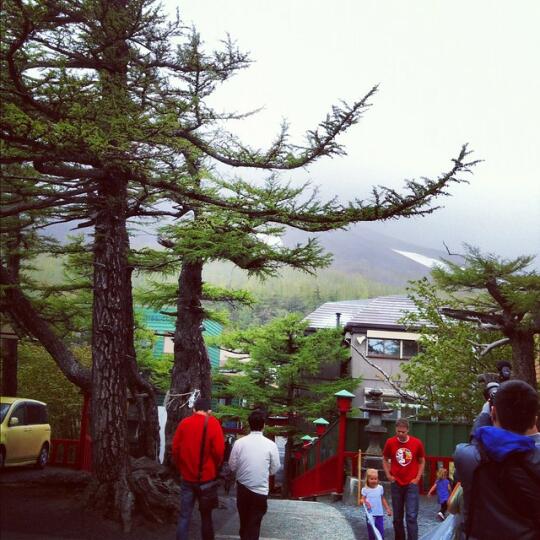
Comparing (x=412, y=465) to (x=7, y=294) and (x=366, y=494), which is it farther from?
(x=7, y=294)

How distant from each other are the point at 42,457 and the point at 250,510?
1022 centimetres

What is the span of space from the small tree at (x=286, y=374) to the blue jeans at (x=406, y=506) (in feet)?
59.5

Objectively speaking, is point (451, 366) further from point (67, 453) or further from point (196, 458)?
point (196, 458)

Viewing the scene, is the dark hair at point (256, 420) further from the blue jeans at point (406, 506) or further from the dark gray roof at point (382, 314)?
the dark gray roof at point (382, 314)

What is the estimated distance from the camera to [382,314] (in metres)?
34.6

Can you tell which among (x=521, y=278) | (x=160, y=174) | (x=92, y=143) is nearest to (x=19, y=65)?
(x=92, y=143)

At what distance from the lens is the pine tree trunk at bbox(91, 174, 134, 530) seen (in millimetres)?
8898

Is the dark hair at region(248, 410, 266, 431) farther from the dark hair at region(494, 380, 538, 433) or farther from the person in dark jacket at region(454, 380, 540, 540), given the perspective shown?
the dark hair at region(494, 380, 538, 433)

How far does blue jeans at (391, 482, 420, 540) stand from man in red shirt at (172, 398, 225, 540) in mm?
2382

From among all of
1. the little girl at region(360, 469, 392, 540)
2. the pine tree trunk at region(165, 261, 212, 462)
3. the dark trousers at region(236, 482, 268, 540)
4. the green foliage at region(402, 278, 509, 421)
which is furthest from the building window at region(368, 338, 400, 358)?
the dark trousers at region(236, 482, 268, 540)

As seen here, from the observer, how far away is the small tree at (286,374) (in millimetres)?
26203

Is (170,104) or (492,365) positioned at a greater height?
(170,104)

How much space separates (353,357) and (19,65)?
92.5ft

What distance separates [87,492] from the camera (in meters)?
8.95
